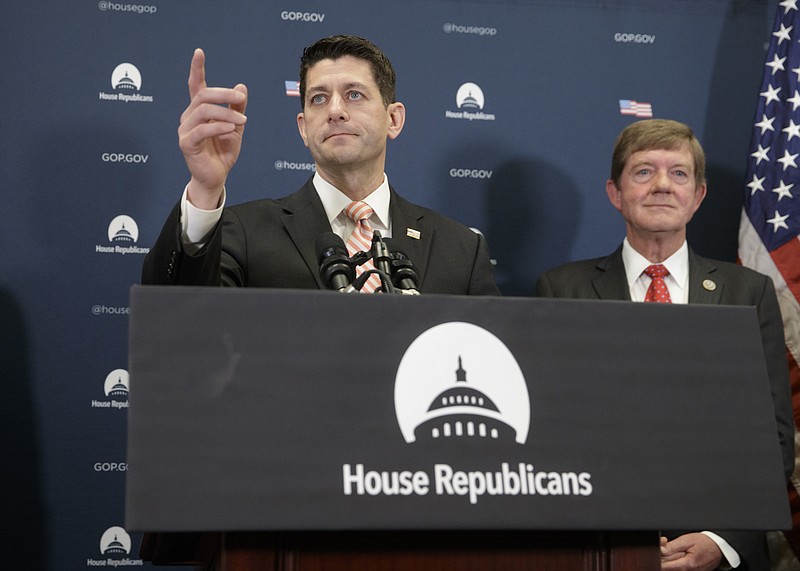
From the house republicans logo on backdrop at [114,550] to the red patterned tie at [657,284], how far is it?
199 cm

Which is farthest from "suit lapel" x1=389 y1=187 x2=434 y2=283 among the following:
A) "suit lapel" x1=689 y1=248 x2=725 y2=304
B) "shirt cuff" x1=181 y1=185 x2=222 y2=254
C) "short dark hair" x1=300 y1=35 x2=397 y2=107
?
"suit lapel" x1=689 y1=248 x2=725 y2=304

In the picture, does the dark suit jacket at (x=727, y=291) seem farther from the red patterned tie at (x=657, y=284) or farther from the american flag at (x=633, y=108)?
the american flag at (x=633, y=108)

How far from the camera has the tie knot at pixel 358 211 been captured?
9.05 feet

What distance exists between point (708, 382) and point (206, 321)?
0.76 m

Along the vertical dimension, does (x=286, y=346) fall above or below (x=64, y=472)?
below

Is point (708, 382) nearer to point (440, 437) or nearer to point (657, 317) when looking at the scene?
point (657, 317)

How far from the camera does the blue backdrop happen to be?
341 centimetres

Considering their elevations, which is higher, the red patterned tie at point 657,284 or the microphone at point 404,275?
the red patterned tie at point 657,284

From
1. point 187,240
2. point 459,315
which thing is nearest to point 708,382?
point 459,315

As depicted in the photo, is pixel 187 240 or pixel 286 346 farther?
pixel 187 240

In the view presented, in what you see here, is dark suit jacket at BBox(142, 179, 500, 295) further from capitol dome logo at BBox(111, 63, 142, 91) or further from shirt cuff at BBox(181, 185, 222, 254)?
capitol dome logo at BBox(111, 63, 142, 91)

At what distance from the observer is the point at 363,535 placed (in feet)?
A: 4.57

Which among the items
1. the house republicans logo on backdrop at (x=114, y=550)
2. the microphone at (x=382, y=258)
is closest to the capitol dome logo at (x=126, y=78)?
the house republicans logo on backdrop at (x=114, y=550)

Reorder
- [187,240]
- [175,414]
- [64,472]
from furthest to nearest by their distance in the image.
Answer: [64,472], [187,240], [175,414]
